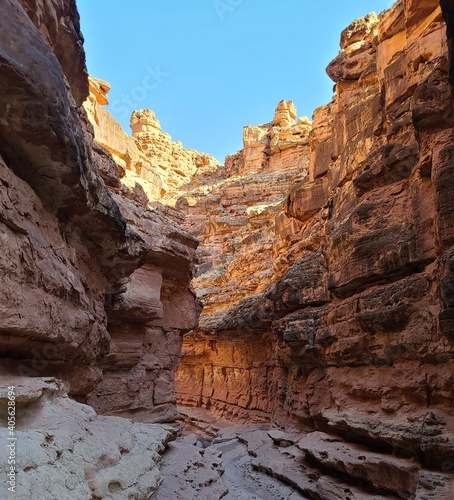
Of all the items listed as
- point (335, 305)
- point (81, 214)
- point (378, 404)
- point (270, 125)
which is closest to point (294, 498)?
point (378, 404)

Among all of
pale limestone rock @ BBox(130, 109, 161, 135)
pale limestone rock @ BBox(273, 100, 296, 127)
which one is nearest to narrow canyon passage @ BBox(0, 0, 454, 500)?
pale limestone rock @ BBox(273, 100, 296, 127)

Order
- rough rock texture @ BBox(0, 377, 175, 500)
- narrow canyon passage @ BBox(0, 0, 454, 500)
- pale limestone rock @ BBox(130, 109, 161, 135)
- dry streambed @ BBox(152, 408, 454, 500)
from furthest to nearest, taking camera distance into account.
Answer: pale limestone rock @ BBox(130, 109, 161, 135)
dry streambed @ BBox(152, 408, 454, 500)
narrow canyon passage @ BBox(0, 0, 454, 500)
rough rock texture @ BBox(0, 377, 175, 500)

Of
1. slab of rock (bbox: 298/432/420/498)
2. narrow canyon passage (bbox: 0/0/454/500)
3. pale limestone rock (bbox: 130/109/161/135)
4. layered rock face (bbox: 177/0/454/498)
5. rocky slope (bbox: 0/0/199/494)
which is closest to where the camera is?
rocky slope (bbox: 0/0/199/494)

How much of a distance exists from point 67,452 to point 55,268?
7.30ft

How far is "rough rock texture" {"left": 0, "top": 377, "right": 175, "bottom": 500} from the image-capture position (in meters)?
2.65

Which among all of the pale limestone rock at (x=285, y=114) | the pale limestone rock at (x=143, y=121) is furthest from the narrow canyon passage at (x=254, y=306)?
the pale limestone rock at (x=143, y=121)

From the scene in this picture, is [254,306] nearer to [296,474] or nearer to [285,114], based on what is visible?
[296,474]

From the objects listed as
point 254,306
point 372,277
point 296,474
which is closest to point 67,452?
point 296,474

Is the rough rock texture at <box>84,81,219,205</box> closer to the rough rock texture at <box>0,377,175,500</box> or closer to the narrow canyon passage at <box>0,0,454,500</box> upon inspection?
the narrow canyon passage at <box>0,0,454,500</box>

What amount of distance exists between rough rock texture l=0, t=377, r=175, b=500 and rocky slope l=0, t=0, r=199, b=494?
1 cm

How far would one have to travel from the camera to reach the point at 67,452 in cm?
311

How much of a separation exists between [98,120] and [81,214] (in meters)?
28.4

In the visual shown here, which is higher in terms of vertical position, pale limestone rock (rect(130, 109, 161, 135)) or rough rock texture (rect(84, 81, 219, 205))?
pale limestone rock (rect(130, 109, 161, 135))

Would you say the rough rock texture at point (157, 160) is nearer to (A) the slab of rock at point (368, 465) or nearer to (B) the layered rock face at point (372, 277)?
(B) the layered rock face at point (372, 277)
